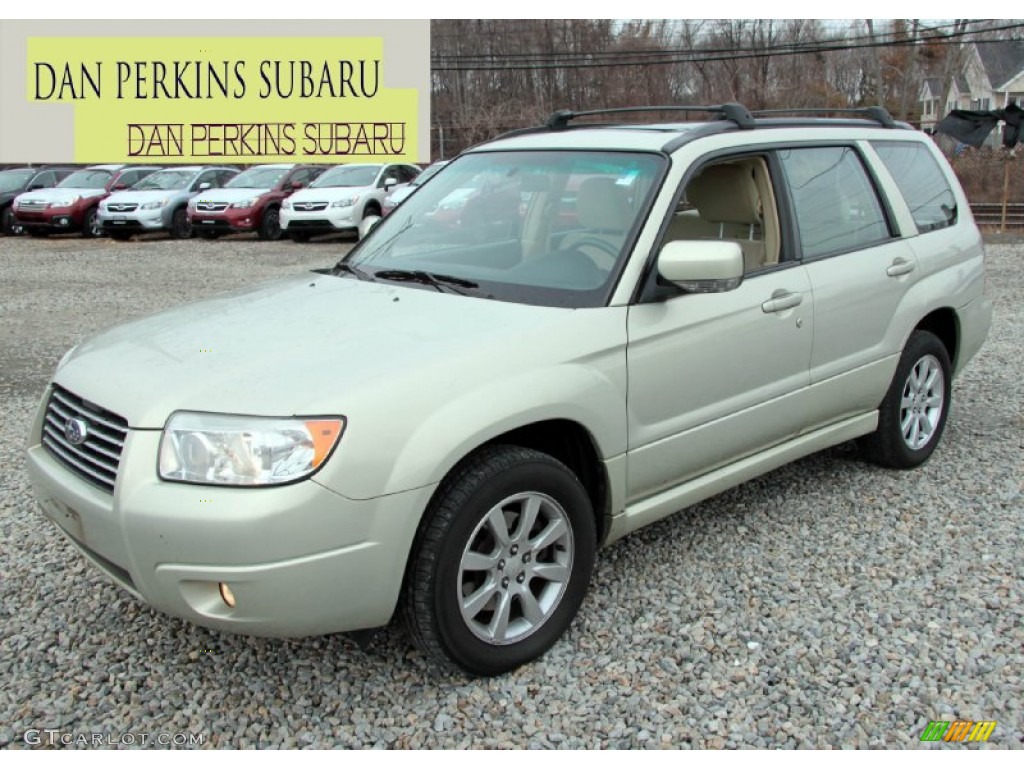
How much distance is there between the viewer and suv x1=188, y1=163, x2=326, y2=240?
772 inches

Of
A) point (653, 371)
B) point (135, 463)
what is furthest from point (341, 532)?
point (653, 371)

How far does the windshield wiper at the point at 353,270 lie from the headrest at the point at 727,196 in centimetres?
144

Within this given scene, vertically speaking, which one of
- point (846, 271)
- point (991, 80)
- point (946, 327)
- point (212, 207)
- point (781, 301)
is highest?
point (991, 80)

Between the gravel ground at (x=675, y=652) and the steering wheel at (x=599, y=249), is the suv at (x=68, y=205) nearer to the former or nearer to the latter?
the gravel ground at (x=675, y=652)

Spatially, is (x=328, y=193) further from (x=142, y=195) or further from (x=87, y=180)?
(x=87, y=180)

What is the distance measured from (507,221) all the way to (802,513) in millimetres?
1951

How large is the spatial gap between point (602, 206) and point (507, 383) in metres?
1.07

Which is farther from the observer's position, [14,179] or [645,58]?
[645,58]

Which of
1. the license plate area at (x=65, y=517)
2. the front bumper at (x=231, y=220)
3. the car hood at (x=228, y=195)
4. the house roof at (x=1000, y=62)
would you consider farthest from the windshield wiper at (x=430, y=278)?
the house roof at (x=1000, y=62)

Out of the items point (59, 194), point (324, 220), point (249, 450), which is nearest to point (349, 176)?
A: point (324, 220)

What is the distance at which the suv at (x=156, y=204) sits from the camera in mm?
19891

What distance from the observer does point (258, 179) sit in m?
20.7

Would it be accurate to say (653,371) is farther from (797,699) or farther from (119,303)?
(119,303)

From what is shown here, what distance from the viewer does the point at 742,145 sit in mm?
4000
